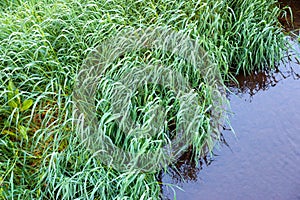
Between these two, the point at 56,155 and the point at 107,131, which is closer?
the point at 56,155

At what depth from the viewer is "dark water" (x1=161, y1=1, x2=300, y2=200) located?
278cm

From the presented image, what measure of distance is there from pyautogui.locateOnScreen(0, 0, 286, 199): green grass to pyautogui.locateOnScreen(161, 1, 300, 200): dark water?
0.17 meters

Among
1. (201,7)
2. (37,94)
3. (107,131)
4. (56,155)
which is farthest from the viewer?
(201,7)

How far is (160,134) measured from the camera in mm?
2822

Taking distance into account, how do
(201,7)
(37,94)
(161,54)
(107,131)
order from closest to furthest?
(107,131) < (37,94) < (161,54) < (201,7)

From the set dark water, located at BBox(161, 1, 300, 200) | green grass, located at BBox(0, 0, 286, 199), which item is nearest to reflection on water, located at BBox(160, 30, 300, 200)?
dark water, located at BBox(161, 1, 300, 200)

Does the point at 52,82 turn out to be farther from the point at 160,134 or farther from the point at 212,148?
the point at 212,148

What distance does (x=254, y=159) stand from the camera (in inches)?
118

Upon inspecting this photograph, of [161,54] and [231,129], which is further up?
[161,54]

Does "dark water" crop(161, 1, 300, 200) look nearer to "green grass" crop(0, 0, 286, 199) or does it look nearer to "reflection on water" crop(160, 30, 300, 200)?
"reflection on water" crop(160, 30, 300, 200)

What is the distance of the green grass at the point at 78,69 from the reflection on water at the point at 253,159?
0.16m

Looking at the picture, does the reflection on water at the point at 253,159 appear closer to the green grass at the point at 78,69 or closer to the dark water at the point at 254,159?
the dark water at the point at 254,159

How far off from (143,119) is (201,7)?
143 centimetres

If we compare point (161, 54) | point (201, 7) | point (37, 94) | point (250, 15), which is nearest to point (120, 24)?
point (161, 54)
